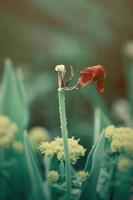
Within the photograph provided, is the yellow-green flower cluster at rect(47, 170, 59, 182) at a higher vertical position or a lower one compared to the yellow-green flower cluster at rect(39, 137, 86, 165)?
lower

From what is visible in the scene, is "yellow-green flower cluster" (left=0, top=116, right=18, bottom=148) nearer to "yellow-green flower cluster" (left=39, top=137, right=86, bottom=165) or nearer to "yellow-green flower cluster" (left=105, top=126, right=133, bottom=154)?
"yellow-green flower cluster" (left=39, top=137, right=86, bottom=165)

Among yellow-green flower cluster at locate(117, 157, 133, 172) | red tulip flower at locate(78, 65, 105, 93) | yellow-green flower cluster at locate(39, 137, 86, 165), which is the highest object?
red tulip flower at locate(78, 65, 105, 93)

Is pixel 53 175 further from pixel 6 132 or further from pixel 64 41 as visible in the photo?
pixel 64 41

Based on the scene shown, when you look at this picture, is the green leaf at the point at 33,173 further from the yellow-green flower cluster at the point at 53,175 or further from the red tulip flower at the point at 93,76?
the red tulip flower at the point at 93,76

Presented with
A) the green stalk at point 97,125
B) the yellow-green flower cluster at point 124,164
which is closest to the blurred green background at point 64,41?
the green stalk at point 97,125

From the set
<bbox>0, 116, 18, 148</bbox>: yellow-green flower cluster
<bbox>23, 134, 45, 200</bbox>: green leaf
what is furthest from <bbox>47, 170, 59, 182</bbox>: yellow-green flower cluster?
<bbox>0, 116, 18, 148</bbox>: yellow-green flower cluster

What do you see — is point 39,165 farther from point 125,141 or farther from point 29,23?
point 29,23

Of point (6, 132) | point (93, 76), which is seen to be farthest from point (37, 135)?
point (93, 76)
